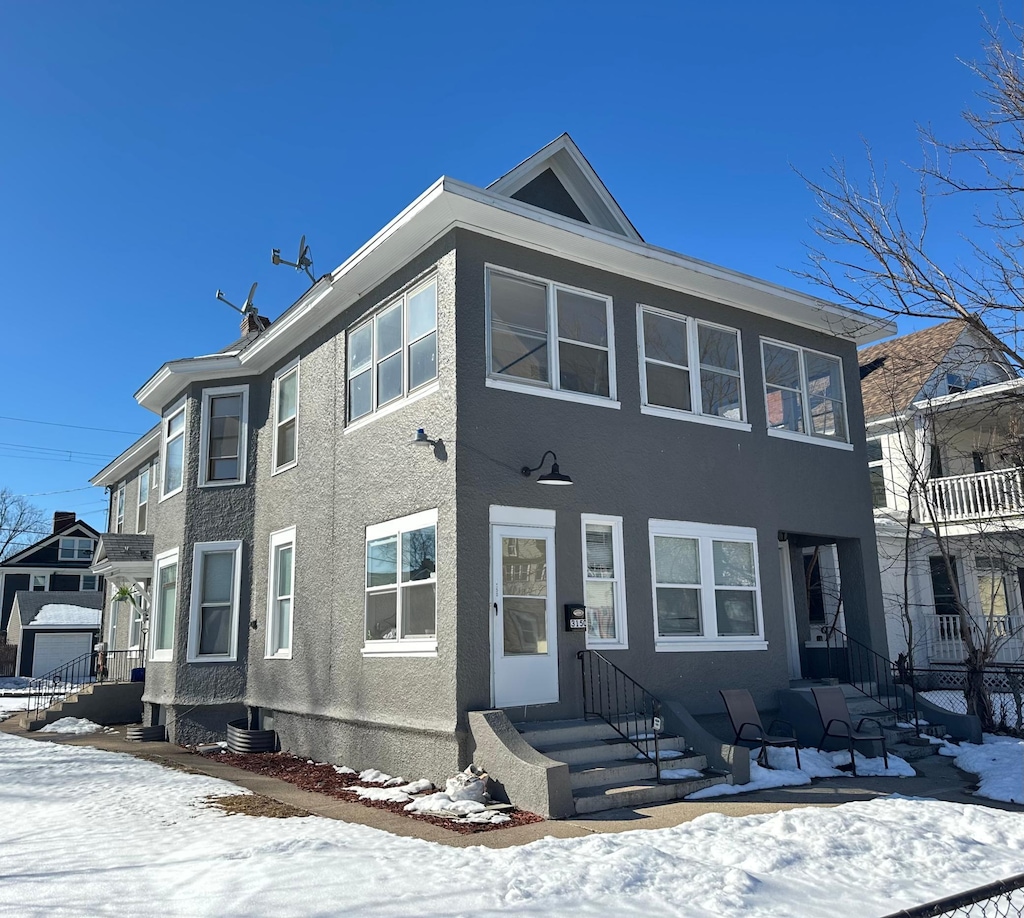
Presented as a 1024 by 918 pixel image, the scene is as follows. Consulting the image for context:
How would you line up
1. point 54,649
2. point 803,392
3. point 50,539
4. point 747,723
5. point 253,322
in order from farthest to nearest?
1. point 50,539
2. point 54,649
3. point 253,322
4. point 803,392
5. point 747,723

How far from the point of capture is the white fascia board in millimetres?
19344

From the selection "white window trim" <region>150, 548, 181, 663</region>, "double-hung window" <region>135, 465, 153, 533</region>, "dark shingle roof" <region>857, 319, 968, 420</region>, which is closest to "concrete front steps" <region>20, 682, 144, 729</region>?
"white window trim" <region>150, 548, 181, 663</region>

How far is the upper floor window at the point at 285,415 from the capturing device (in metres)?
13.7

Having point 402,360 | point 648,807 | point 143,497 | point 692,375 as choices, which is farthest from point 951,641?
point 143,497

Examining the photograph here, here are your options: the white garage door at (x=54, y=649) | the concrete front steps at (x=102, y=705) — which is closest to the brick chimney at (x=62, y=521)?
the white garage door at (x=54, y=649)

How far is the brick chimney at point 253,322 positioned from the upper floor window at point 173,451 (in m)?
2.84

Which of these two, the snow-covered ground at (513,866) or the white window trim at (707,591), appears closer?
the snow-covered ground at (513,866)

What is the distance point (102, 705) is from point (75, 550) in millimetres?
34509

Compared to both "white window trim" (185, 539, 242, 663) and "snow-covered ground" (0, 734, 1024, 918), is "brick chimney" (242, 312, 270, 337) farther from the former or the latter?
"snow-covered ground" (0, 734, 1024, 918)

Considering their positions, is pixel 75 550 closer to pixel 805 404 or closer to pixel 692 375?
pixel 692 375

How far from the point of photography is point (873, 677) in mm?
12984

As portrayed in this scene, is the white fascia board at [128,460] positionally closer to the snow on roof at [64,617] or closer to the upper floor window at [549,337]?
the upper floor window at [549,337]

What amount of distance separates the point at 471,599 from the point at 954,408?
15.2 meters

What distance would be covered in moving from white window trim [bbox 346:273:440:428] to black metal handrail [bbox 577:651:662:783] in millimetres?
3717
